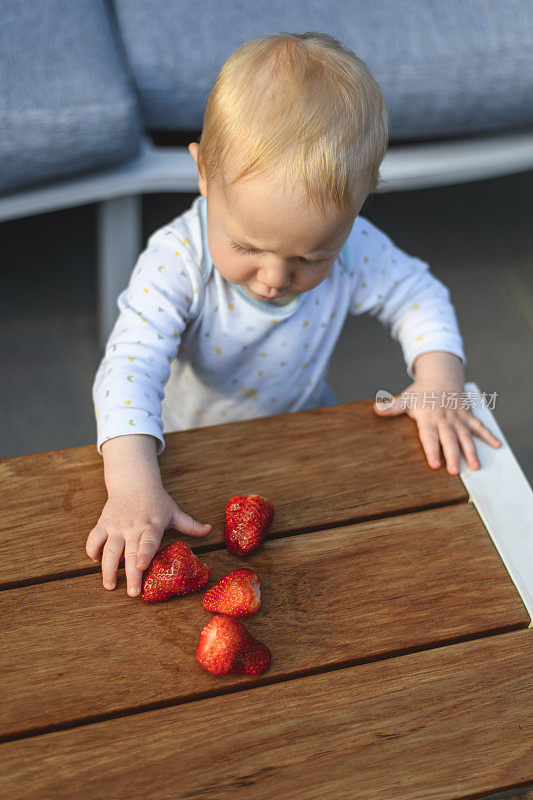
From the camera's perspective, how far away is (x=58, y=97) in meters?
1.33

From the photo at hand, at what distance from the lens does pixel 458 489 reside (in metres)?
0.91

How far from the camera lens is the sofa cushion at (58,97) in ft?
4.34

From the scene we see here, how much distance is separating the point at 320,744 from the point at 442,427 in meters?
0.39

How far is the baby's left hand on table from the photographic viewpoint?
3.05 ft

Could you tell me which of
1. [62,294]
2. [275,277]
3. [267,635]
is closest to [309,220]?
[275,277]

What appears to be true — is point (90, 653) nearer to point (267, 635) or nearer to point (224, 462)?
point (267, 635)

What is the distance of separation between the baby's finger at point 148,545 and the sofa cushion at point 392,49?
36.5 inches

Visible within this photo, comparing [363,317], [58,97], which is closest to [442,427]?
[58,97]

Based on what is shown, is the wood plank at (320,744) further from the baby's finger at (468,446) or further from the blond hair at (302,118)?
the blond hair at (302,118)

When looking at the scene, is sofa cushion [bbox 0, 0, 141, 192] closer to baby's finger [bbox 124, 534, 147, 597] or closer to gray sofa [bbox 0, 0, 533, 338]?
gray sofa [bbox 0, 0, 533, 338]

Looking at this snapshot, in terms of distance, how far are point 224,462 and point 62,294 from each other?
1.03 metres

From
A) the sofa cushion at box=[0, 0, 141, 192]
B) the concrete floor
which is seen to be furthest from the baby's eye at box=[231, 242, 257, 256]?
the concrete floor

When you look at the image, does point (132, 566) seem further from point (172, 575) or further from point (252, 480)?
point (252, 480)

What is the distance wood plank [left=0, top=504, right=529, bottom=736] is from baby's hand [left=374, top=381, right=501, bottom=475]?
0.25 feet
